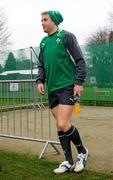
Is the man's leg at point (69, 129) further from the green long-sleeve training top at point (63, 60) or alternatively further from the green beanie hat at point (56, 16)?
the green beanie hat at point (56, 16)

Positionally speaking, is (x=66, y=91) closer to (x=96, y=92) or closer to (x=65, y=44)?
(x=65, y=44)

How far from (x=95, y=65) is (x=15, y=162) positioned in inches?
536

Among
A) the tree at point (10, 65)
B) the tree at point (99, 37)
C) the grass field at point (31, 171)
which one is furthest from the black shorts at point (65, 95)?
the tree at point (99, 37)

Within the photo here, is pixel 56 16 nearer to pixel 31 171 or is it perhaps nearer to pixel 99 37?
pixel 31 171

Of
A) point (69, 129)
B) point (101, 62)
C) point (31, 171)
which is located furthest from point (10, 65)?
point (69, 129)

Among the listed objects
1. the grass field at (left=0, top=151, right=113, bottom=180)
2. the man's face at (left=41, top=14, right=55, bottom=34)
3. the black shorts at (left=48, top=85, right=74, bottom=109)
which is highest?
the man's face at (left=41, top=14, right=55, bottom=34)

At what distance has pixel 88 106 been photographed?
753 inches

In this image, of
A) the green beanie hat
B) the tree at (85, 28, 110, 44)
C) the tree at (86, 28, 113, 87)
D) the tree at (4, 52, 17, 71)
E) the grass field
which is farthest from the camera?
the tree at (85, 28, 110, 44)

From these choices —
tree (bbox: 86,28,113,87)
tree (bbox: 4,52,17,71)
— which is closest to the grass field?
tree (bbox: 86,28,113,87)

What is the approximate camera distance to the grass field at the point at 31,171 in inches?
220

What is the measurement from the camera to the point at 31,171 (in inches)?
234

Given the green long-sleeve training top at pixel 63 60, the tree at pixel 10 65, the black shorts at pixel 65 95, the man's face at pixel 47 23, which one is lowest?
the tree at pixel 10 65

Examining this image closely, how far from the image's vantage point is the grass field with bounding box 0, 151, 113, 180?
18.3 feet

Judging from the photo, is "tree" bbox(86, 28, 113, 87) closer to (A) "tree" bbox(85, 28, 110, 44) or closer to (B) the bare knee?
(B) the bare knee
